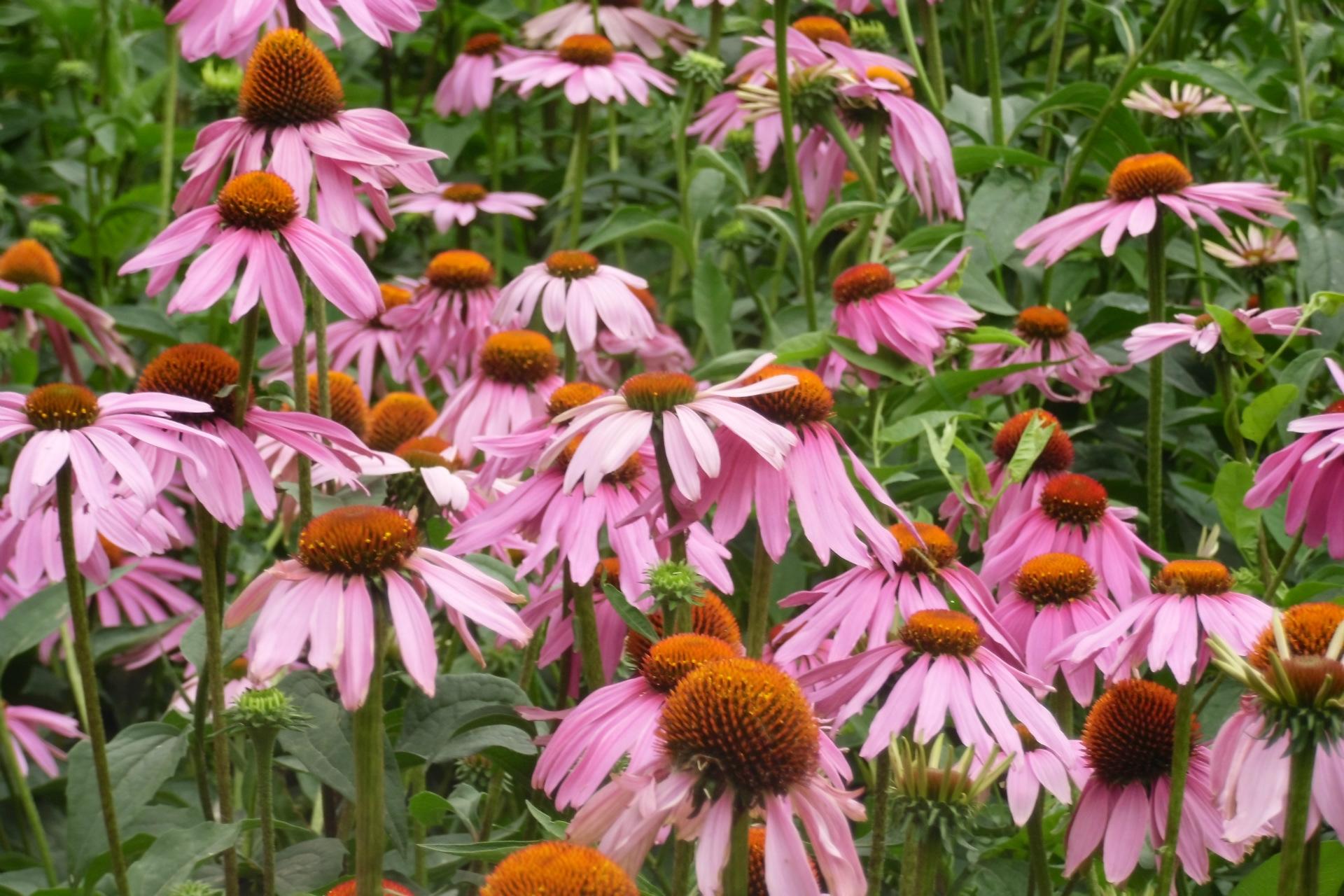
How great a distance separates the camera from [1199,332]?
136 cm

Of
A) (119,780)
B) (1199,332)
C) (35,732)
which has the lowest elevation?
(35,732)

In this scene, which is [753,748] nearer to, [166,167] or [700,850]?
[700,850]

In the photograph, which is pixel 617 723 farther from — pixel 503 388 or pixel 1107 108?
pixel 1107 108

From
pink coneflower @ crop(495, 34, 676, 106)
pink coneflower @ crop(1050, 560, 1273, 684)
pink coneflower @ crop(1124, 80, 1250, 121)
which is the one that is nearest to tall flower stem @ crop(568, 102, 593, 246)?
pink coneflower @ crop(495, 34, 676, 106)

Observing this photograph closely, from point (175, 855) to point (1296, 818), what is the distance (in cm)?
70

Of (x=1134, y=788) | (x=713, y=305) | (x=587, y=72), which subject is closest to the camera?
(x=1134, y=788)

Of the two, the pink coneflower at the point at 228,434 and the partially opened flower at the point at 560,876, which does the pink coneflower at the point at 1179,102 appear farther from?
the partially opened flower at the point at 560,876

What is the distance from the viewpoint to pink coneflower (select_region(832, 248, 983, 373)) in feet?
4.74

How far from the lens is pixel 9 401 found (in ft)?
3.41

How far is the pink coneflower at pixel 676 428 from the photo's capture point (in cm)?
92

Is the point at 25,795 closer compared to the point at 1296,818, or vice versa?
the point at 1296,818

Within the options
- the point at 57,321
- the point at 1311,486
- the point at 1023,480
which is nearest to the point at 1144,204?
the point at 1023,480

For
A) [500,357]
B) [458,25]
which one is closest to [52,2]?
[458,25]

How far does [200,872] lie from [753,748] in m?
0.58
